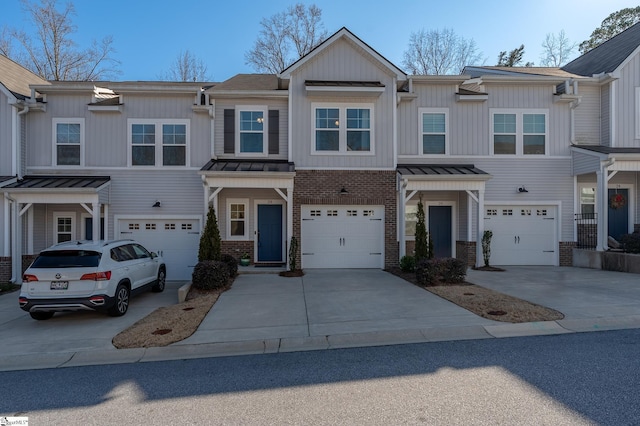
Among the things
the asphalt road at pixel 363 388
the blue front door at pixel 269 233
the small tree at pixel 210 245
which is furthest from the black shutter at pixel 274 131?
the asphalt road at pixel 363 388

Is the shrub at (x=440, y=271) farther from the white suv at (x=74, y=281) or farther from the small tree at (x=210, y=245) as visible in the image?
the white suv at (x=74, y=281)

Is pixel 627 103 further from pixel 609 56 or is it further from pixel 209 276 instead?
pixel 209 276

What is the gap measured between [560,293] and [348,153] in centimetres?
770

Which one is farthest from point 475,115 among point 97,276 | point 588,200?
point 97,276

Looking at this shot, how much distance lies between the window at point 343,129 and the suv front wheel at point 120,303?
25.3ft

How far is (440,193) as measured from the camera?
14414 mm

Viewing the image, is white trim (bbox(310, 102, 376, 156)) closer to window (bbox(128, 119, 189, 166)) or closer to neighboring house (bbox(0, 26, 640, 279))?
neighboring house (bbox(0, 26, 640, 279))

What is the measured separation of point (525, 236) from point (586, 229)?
7.68 ft

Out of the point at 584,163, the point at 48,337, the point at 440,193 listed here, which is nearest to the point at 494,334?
the point at 48,337

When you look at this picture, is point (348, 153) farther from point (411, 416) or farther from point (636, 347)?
point (411, 416)

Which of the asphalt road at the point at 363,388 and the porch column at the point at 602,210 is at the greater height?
the porch column at the point at 602,210

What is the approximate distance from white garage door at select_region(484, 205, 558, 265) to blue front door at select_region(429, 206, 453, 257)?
1.63 metres

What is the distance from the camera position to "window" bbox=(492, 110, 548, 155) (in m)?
14.1

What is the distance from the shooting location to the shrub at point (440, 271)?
397 inches
